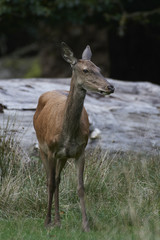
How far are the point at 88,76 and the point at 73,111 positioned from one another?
1.46ft

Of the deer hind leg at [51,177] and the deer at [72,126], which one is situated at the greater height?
the deer at [72,126]

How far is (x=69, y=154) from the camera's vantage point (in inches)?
225

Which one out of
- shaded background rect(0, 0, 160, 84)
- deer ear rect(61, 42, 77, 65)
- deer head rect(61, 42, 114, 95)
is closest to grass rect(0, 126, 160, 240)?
deer head rect(61, 42, 114, 95)

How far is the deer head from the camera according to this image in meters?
5.21

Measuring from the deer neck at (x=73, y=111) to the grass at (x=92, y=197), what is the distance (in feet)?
2.98

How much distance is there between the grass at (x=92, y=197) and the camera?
5.30 meters

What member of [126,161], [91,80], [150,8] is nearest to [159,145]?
[126,161]

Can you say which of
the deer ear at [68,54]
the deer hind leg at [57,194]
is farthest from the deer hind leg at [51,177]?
the deer ear at [68,54]

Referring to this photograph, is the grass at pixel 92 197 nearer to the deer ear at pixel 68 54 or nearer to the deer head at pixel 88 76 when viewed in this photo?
the deer head at pixel 88 76

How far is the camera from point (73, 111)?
5.61 m

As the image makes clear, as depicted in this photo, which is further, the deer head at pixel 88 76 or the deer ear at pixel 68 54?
the deer ear at pixel 68 54

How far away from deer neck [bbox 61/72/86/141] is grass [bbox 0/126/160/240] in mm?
908

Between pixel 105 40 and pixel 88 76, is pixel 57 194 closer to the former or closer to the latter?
pixel 88 76

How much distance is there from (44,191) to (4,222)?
83 centimetres
